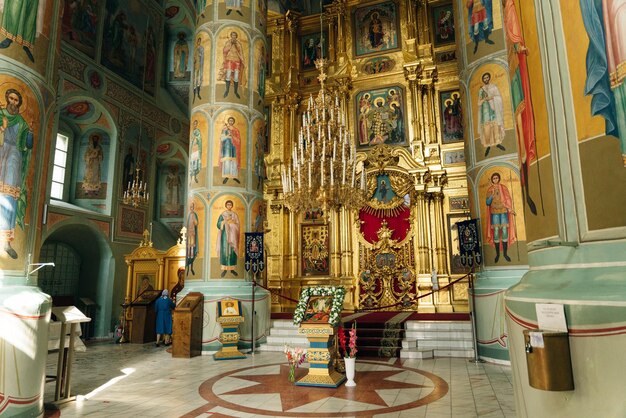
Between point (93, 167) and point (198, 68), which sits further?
point (93, 167)

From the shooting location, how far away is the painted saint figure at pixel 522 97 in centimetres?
242

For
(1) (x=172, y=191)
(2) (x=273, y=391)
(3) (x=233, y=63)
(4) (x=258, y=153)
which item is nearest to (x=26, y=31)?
(2) (x=273, y=391)

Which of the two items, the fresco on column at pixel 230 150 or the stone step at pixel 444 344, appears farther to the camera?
the fresco on column at pixel 230 150

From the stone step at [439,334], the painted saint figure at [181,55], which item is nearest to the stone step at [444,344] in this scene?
the stone step at [439,334]

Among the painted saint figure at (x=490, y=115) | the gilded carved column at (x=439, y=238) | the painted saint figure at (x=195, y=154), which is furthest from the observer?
the gilded carved column at (x=439, y=238)

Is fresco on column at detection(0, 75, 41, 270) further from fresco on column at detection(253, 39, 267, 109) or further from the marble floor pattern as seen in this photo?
fresco on column at detection(253, 39, 267, 109)

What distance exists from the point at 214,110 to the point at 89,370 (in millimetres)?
5633

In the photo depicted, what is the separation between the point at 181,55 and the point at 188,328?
41.7 feet

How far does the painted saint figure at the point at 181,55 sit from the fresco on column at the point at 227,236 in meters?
9.91

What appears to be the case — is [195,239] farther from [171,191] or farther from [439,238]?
[171,191]

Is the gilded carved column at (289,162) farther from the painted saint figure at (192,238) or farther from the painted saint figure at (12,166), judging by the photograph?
the painted saint figure at (12,166)

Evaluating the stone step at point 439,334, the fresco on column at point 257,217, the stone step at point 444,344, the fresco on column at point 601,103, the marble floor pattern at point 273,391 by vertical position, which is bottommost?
the marble floor pattern at point 273,391

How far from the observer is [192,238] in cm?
935

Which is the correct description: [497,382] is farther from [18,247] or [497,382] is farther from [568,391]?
[18,247]
